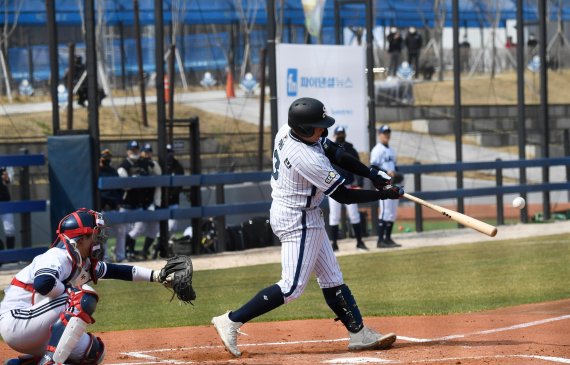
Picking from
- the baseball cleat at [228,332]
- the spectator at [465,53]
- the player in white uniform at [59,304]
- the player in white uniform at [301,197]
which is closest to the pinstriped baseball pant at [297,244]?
the player in white uniform at [301,197]

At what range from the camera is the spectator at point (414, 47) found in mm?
30078

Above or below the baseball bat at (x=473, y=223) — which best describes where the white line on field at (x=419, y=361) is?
below

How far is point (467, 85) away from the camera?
103 feet

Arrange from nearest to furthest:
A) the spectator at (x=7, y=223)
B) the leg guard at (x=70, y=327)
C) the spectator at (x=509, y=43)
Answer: the leg guard at (x=70, y=327)
the spectator at (x=7, y=223)
the spectator at (x=509, y=43)

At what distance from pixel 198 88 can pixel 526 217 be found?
871 centimetres

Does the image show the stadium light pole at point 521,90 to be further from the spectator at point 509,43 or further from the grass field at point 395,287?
the spectator at point 509,43

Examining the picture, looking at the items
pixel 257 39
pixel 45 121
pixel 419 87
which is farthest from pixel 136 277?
pixel 419 87

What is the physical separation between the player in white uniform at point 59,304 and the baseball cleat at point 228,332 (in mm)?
1186

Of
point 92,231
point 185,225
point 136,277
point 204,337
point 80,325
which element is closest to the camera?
point 80,325

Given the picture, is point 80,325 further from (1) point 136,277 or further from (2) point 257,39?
(2) point 257,39

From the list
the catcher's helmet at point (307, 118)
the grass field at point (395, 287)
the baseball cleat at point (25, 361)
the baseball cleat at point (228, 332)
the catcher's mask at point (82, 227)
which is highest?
the catcher's helmet at point (307, 118)

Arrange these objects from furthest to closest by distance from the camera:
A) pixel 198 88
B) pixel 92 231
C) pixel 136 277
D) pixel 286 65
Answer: pixel 198 88 → pixel 286 65 → pixel 136 277 → pixel 92 231

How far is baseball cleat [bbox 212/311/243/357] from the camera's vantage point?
23.8 feet

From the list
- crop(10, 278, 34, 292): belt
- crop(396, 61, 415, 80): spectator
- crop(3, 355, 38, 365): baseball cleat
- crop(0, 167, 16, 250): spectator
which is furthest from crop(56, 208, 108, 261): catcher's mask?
crop(396, 61, 415, 80): spectator
